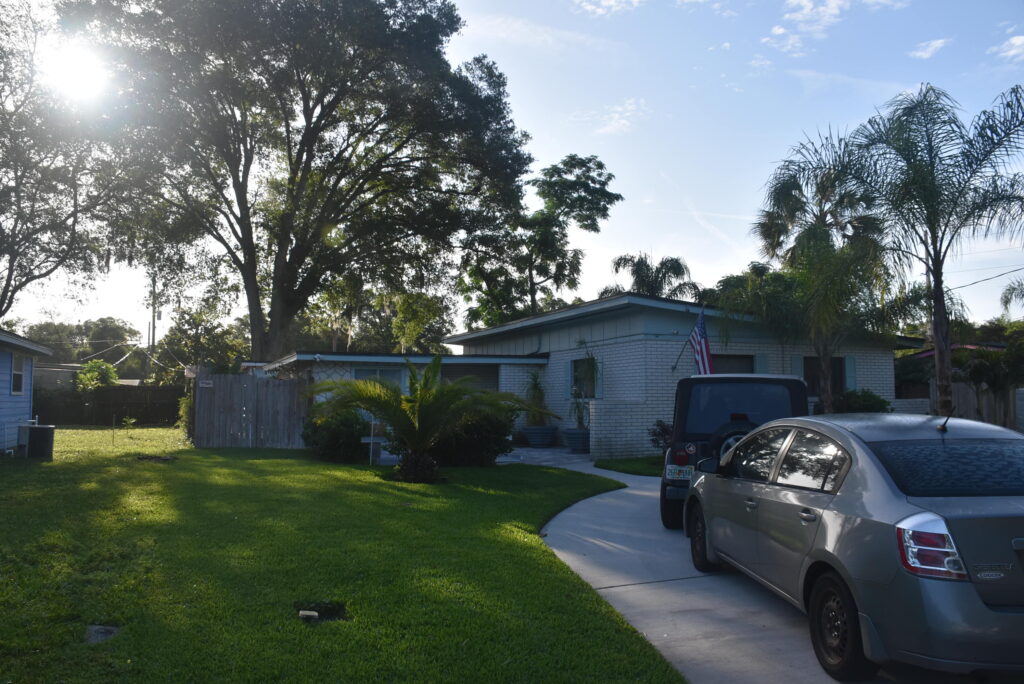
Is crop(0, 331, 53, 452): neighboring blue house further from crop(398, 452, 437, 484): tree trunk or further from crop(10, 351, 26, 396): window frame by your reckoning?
crop(398, 452, 437, 484): tree trunk

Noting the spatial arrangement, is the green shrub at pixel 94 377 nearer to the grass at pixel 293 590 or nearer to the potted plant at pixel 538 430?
the potted plant at pixel 538 430

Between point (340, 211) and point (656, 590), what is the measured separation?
25239mm

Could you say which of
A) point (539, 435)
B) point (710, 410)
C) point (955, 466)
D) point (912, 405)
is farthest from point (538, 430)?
point (955, 466)

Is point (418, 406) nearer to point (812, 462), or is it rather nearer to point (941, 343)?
point (812, 462)

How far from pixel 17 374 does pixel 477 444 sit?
42.3ft

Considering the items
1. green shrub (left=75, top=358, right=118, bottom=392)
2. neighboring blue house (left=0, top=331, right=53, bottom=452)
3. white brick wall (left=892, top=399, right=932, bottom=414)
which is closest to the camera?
neighboring blue house (left=0, top=331, right=53, bottom=452)

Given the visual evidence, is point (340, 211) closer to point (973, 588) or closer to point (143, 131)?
point (143, 131)

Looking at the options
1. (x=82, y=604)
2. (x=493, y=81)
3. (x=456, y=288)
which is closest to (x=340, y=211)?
(x=456, y=288)

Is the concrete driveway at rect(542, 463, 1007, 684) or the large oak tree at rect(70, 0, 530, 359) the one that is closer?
the concrete driveway at rect(542, 463, 1007, 684)

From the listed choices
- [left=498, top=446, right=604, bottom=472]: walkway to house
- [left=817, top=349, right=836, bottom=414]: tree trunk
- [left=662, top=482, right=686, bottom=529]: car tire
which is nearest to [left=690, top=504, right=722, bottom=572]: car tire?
[left=662, top=482, right=686, bottom=529]: car tire

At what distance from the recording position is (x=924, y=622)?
11.8 ft

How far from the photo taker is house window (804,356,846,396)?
61.0ft

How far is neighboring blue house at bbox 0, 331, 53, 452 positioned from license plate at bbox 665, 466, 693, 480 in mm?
15368

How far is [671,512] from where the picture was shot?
28.4ft
